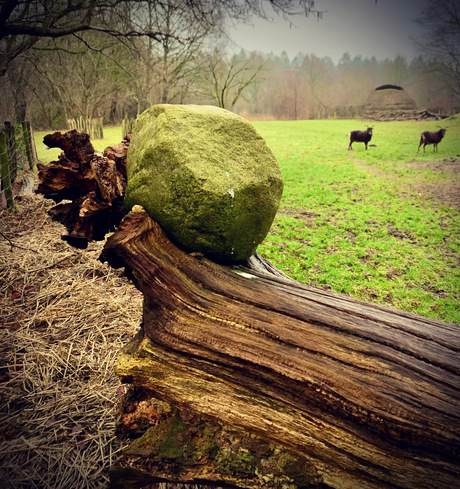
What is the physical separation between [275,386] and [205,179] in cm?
130

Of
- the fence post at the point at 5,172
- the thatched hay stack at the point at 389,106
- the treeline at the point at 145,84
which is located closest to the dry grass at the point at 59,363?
the fence post at the point at 5,172

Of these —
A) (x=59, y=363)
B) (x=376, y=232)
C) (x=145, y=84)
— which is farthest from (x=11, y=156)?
(x=145, y=84)

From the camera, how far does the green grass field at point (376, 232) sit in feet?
16.6

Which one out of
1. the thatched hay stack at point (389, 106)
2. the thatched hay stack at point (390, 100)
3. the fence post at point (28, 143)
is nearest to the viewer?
the fence post at point (28, 143)

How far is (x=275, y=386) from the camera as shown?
160cm

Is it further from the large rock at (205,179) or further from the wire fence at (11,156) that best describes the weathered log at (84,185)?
the wire fence at (11,156)

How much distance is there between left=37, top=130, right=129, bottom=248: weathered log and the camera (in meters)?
2.18

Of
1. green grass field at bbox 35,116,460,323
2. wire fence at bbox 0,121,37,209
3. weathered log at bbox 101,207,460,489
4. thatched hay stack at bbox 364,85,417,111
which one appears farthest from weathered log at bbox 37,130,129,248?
thatched hay stack at bbox 364,85,417,111

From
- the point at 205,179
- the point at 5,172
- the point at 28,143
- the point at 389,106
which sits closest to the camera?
the point at 205,179

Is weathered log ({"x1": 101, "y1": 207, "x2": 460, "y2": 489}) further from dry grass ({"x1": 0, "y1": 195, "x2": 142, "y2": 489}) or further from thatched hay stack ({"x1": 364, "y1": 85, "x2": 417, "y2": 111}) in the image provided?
thatched hay stack ({"x1": 364, "y1": 85, "x2": 417, "y2": 111})

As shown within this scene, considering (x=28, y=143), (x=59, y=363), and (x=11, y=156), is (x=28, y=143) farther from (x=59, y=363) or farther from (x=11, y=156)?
(x=59, y=363)

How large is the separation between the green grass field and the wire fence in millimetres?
3867

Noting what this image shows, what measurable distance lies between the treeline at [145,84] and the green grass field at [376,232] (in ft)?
13.9

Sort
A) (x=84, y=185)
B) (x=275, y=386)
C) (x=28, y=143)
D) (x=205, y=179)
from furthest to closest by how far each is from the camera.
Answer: (x=28, y=143) < (x=84, y=185) < (x=205, y=179) < (x=275, y=386)
